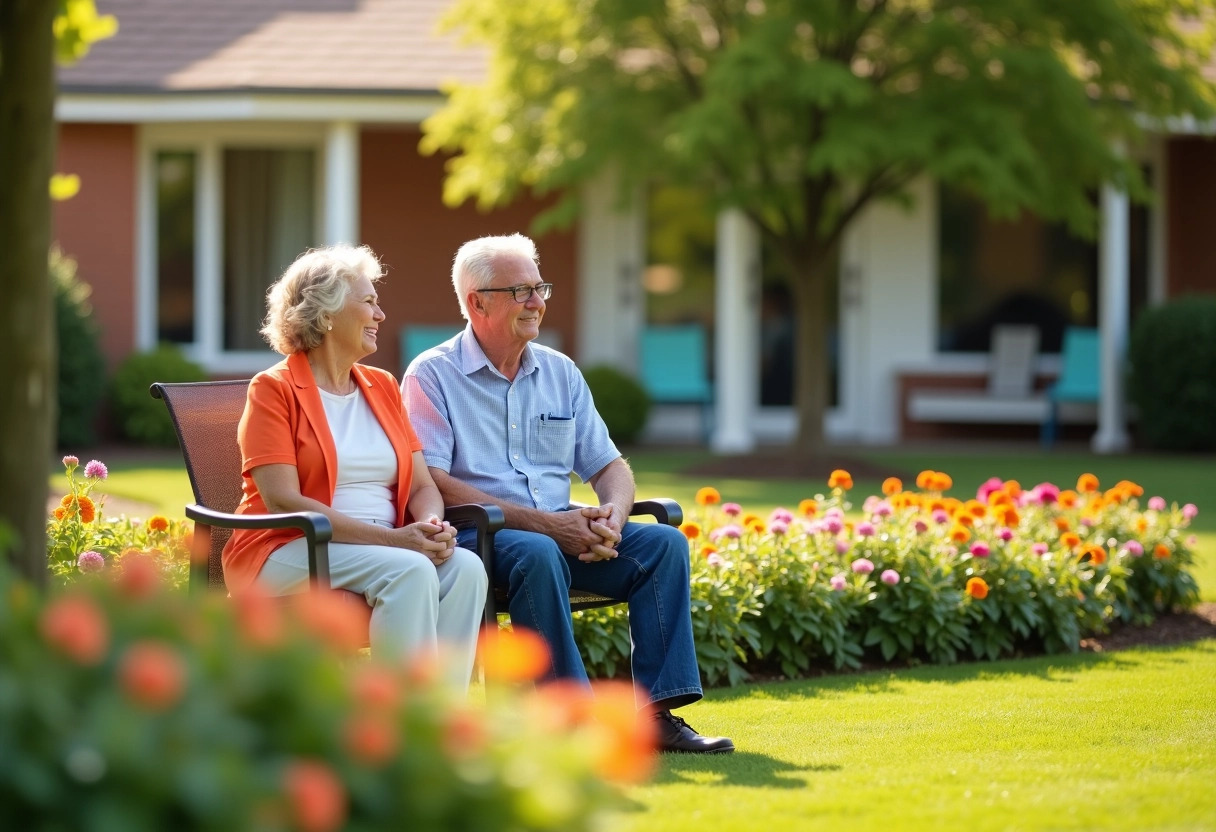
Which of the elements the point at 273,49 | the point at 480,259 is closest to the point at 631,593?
the point at 480,259


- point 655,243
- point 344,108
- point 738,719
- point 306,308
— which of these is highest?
point 344,108

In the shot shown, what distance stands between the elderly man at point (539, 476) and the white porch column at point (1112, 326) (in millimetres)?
10465

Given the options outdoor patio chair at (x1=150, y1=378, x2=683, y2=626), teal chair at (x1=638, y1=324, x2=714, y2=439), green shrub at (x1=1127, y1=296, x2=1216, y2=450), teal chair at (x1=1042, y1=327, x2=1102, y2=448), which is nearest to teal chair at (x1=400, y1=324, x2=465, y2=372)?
teal chair at (x1=638, y1=324, x2=714, y2=439)

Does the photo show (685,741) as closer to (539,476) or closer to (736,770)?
(736,770)

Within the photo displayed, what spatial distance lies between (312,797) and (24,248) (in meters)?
1.28

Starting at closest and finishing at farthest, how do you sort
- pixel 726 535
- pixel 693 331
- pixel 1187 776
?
pixel 1187 776 < pixel 726 535 < pixel 693 331

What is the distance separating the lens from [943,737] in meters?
4.28

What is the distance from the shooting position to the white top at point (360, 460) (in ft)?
13.7

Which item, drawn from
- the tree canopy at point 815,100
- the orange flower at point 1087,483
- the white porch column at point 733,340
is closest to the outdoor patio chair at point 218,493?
the orange flower at point 1087,483

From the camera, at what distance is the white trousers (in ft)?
12.7

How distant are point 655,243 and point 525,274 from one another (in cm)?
1134

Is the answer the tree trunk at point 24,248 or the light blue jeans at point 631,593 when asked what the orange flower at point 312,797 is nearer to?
the tree trunk at point 24,248

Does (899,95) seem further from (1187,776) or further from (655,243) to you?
(1187,776)

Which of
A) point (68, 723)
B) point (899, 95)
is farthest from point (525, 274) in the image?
point (899, 95)
